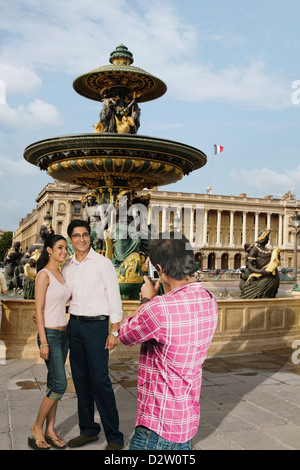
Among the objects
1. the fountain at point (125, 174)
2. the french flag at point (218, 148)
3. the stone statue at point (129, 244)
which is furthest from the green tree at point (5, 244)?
the stone statue at point (129, 244)

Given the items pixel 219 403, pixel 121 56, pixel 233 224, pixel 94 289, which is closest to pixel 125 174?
pixel 121 56

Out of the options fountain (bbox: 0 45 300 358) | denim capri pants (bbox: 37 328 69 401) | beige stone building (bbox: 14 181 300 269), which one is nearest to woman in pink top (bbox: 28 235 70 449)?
denim capri pants (bbox: 37 328 69 401)

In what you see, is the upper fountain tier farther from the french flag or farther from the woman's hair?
the french flag

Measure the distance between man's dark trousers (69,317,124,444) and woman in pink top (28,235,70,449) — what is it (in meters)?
0.10

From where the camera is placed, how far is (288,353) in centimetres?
755

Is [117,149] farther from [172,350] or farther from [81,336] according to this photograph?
[172,350]

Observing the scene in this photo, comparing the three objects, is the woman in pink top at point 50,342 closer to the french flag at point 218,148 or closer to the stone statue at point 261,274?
the stone statue at point 261,274

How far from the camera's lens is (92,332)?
355 centimetres

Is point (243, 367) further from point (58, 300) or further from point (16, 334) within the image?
point (58, 300)

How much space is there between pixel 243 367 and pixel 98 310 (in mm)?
3566

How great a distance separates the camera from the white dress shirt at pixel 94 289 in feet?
11.7

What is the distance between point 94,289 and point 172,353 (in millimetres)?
1383

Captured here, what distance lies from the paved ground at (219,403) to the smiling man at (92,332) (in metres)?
0.21

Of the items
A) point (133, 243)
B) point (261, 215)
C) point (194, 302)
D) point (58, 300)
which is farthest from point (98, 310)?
point (261, 215)
